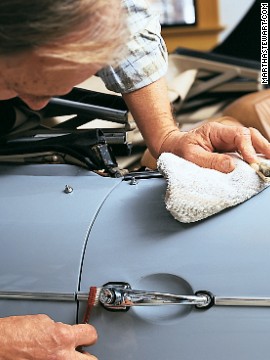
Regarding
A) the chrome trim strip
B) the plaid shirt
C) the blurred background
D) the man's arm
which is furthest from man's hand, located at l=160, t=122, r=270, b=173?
the blurred background

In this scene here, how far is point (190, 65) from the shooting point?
81.7 inches

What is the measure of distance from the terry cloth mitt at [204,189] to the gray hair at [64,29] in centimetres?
25

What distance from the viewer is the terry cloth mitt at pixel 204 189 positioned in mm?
865

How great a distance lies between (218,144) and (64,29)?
462 millimetres

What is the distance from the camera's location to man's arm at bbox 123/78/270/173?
98 centimetres

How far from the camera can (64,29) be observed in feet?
2.08

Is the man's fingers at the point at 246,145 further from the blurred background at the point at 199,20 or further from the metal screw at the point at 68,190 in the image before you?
the blurred background at the point at 199,20

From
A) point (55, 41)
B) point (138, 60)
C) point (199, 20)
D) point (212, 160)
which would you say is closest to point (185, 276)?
point (212, 160)

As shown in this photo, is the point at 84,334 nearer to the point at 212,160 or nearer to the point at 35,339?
the point at 35,339

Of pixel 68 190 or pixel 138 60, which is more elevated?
pixel 138 60

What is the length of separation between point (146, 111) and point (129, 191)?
26 cm

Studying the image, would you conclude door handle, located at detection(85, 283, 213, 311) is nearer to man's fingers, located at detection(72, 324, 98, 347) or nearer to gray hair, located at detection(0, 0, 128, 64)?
man's fingers, located at detection(72, 324, 98, 347)

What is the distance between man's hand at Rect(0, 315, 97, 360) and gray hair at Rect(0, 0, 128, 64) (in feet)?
1.14

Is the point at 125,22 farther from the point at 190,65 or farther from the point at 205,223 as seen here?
the point at 190,65
